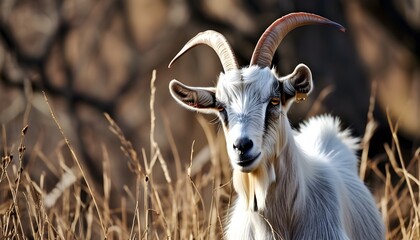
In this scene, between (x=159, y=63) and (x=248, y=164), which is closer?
(x=248, y=164)

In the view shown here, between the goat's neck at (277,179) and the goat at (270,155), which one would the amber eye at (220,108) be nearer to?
the goat at (270,155)

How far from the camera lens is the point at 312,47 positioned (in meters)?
14.4

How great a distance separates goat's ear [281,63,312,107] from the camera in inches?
A: 198

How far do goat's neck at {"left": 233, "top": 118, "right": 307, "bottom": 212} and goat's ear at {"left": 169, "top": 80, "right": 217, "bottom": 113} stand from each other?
12.9 inches

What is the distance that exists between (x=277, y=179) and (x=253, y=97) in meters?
0.47

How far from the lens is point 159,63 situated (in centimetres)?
1482

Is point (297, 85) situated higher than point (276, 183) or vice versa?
point (297, 85)

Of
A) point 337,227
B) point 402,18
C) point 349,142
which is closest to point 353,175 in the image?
point 349,142

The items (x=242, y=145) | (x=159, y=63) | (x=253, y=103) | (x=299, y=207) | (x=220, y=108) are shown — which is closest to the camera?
(x=242, y=145)

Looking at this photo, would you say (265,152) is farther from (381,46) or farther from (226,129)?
(381,46)

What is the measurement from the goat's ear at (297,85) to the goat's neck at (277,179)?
0.48 feet

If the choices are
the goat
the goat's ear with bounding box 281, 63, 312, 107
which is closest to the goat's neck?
the goat

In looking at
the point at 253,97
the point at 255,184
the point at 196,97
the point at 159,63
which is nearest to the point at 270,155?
the point at 255,184

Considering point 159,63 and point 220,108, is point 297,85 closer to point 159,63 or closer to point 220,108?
point 220,108
